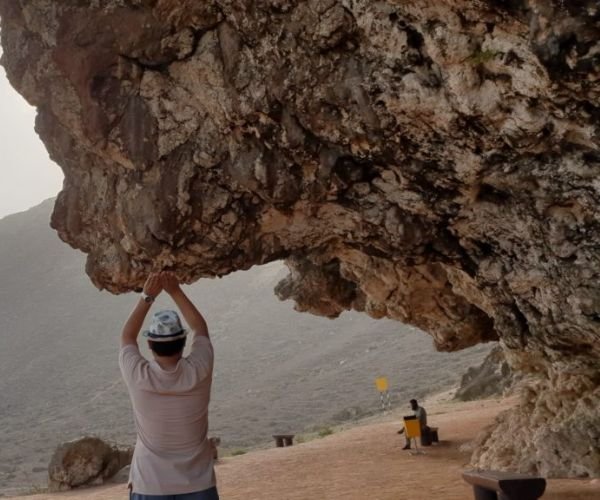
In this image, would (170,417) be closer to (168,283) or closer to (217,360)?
(168,283)

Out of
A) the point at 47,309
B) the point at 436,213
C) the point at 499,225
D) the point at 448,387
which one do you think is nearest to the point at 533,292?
the point at 499,225

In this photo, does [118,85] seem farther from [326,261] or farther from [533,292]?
[326,261]

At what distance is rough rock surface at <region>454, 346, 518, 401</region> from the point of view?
22719 mm

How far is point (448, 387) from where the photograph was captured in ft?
98.5

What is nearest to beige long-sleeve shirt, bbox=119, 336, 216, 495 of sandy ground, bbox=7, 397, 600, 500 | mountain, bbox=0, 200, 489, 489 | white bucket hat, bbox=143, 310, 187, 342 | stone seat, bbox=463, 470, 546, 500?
white bucket hat, bbox=143, 310, 187, 342

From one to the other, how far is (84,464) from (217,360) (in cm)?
3592

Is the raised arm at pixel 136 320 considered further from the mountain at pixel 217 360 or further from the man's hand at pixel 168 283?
the mountain at pixel 217 360

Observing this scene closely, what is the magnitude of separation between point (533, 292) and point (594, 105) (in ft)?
9.05

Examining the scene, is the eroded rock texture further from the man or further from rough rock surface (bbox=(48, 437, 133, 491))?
rough rock surface (bbox=(48, 437, 133, 491))

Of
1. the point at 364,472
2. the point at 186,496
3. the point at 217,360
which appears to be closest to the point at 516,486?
the point at 186,496

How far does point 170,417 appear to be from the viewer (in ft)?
11.4

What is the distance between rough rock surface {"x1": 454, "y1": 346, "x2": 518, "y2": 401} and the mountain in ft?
18.7

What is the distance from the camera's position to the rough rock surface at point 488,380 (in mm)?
22719

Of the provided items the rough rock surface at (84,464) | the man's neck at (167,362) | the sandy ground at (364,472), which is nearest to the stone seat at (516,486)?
the man's neck at (167,362)
